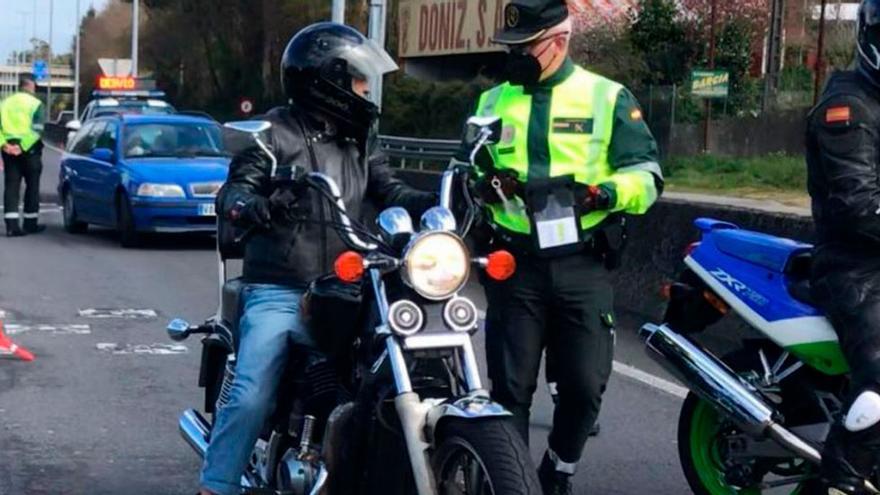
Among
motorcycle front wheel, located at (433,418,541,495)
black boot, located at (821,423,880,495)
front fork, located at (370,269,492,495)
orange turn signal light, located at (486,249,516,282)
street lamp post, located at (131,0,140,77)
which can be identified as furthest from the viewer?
street lamp post, located at (131,0,140,77)

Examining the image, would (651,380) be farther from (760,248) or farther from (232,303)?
(232,303)

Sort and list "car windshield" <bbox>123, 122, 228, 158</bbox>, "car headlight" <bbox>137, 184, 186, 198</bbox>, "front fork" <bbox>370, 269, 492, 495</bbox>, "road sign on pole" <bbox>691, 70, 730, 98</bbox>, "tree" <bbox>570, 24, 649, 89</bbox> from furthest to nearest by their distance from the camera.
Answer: "tree" <bbox>570, 24, 649, 89</bbox>
"road sign on pole" <bbox>691, 70, 730, 98</bbox>
"car windshield" <bbox>123, 122, 228, 158</bbox>
"car headlight" <bbox>137, 184, 186, 198</bbox>
"front fork" <bbox>370, 269, 492, 495</bbox>

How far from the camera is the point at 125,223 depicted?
17859 mm

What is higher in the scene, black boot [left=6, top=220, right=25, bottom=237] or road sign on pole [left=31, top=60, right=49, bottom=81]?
road sign on pole [left=31, top=60, right=49, bottom=81]

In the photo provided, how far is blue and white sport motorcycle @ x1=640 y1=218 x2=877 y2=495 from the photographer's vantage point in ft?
18.4

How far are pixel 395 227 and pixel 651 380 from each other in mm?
4892

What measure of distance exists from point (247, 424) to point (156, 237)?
46.0 feet

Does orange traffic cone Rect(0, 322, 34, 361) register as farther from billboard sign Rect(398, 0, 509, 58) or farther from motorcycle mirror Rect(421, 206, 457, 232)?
billboard sign Rect(398, 0, 509, 58)

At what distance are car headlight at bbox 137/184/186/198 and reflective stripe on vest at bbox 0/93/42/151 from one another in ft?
8.80

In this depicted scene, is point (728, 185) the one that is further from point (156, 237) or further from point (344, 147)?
point (344, 147)

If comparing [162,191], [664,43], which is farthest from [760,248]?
[664,43]

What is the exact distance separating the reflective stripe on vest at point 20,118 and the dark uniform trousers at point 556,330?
14.6 metres

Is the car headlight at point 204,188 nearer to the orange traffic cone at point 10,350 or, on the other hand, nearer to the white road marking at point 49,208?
the white road marking at point 49,208

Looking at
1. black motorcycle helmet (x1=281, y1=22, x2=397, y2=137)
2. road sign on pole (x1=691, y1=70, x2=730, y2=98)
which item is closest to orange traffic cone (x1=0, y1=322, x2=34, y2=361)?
black motorcycle helmet (x1=281, y1=22, x2=397, y2=137)
